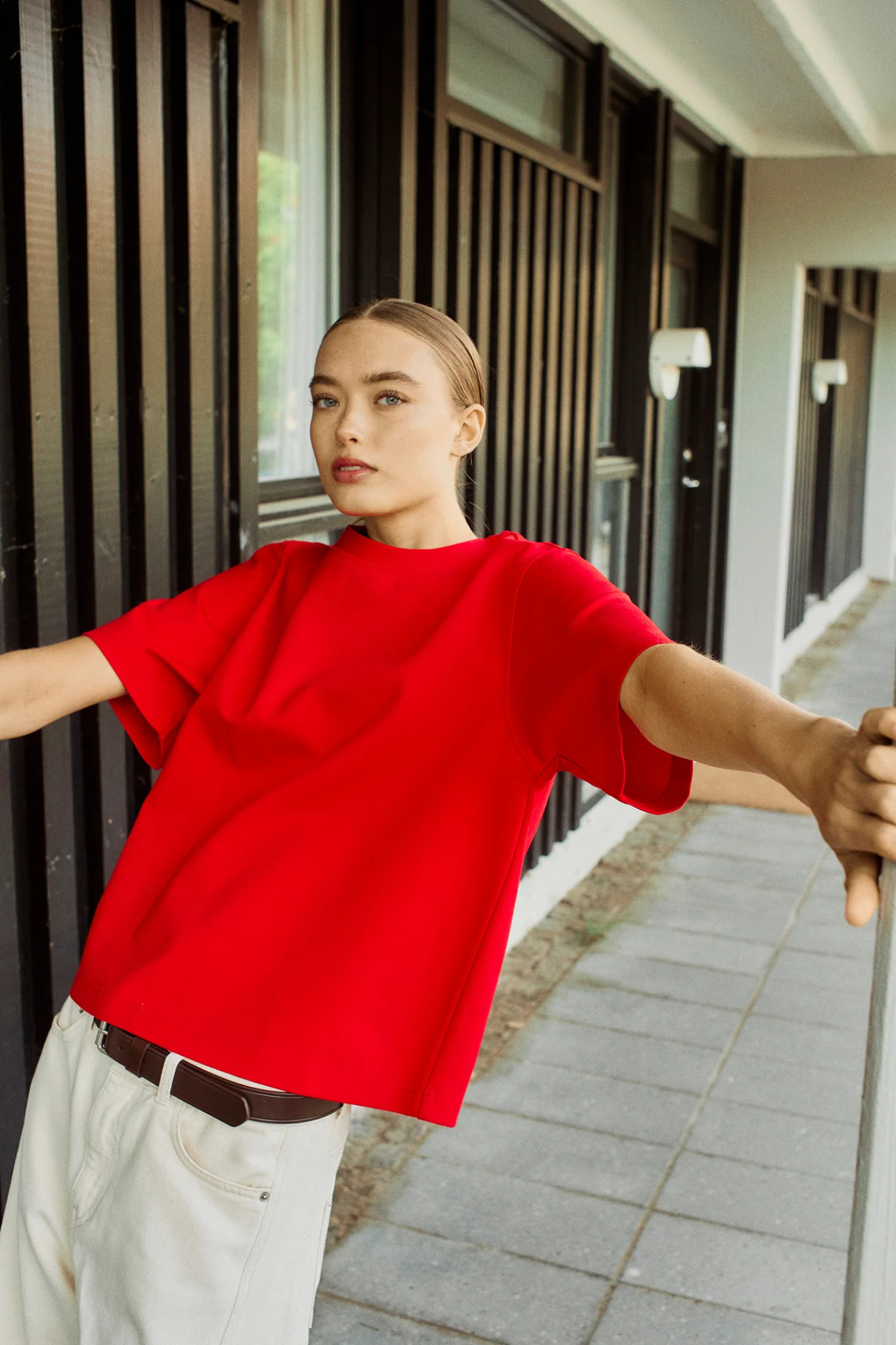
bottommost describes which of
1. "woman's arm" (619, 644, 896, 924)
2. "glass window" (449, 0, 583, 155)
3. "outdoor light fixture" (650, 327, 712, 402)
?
"woman's arm" (619, 644, 896, 924)

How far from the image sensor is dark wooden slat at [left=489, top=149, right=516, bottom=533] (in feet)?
13.8

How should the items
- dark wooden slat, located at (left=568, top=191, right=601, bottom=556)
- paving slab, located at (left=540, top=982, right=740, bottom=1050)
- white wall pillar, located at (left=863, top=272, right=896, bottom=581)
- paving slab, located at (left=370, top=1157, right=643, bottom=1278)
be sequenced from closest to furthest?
paving slab, located at (left=370, top=1157, right=643, bottom=1278) → paving slab, located at (left=540, top=982, right=740, bottom=1050) → dark wooden slat, located at (left=568, top=191, right=601, bottom=556) → white wall pillar, located at (left=863, top=272, right=896, bottom=581)

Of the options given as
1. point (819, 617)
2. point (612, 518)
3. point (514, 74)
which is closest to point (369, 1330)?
point (514, 74)

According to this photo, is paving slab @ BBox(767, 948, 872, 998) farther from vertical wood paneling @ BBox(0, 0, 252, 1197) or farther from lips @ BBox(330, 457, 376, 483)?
lips @ BBox(330, 457, 376, 483)

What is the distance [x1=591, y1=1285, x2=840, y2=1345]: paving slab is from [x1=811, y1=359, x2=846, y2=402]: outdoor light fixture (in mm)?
8513

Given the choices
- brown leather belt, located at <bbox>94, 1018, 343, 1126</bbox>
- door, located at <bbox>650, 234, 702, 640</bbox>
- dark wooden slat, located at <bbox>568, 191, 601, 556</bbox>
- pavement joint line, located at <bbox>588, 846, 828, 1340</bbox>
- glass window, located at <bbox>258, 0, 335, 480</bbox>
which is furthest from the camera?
door, located at <bbox>650, 234, 702, 640</bbox>

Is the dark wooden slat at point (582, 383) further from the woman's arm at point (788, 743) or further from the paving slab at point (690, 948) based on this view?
the woman's arm at point (788, 743)

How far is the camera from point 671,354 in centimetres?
571

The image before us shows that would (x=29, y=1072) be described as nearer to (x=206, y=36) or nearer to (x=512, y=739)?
(x=512, y=739)

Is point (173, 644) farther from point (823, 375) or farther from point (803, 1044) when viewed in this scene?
point (823, 375)

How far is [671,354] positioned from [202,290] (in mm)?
3350

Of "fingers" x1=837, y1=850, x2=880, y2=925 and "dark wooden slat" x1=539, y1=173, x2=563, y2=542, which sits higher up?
"dark wooden slat" x1=539, y1=173, x2=563, y2=542

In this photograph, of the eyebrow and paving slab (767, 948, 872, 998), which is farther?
paving slab (767, 948, 872, 998)

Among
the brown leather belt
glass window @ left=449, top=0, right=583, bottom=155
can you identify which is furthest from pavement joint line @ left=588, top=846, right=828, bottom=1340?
glass window @ left=449, top=0, right=583, bottom=155
